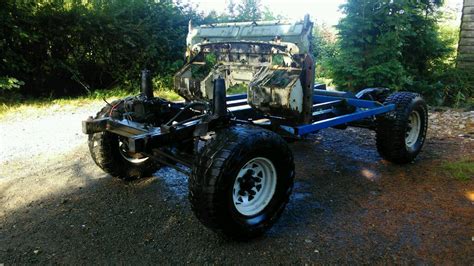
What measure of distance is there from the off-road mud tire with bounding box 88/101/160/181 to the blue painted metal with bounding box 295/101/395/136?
1.89 meters

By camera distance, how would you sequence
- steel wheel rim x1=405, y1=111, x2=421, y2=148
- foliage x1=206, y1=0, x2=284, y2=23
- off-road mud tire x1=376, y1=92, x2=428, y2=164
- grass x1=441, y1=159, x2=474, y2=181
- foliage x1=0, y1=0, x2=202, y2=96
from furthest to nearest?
foliage x1=206, y1=0, x2=284, y2=23
foliage x1=0, y1=0, x2=202, y2=96
steel wheel rim x1=405, y1=111, x2=421, y2=148
off-road mud tire x1=376, y1=92, x2=428, y2=164
grass x1=441, y1=159, x2=474, y2=181

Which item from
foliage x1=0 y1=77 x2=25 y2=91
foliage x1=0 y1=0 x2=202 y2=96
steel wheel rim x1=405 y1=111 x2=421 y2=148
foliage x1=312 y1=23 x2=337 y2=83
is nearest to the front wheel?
steel wheel rim x1=405 y1=111 x2=421 y2=148

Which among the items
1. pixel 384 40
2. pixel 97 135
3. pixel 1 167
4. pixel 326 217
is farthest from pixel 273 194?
pixel 384 40

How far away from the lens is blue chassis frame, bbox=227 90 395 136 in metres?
3.96

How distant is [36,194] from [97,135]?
0.93 meters

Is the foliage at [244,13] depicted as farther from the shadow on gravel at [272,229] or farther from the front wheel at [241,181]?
the front wheel at [241,181]

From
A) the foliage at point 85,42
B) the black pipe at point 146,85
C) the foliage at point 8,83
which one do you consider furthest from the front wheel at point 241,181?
the foliage at point 85,42

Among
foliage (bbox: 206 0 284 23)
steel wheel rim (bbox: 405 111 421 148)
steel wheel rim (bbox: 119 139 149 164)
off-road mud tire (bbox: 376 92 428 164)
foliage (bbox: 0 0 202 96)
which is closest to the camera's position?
steel wheel rim (bbox: 119 139 149 164)

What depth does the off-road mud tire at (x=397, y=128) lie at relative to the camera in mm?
5031

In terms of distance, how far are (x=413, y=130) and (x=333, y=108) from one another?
51.5 inches

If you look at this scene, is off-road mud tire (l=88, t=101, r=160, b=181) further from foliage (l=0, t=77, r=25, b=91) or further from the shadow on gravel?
foliage (l=0, t=77, r=25, b=91)

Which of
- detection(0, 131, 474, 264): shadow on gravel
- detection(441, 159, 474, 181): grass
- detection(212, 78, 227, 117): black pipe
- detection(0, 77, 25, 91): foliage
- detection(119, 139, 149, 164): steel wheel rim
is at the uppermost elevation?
detection(212, 78, 227, 117): black pipe

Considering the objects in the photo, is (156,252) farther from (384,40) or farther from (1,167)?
(384,40)

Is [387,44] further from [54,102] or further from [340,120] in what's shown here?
[54,102]
